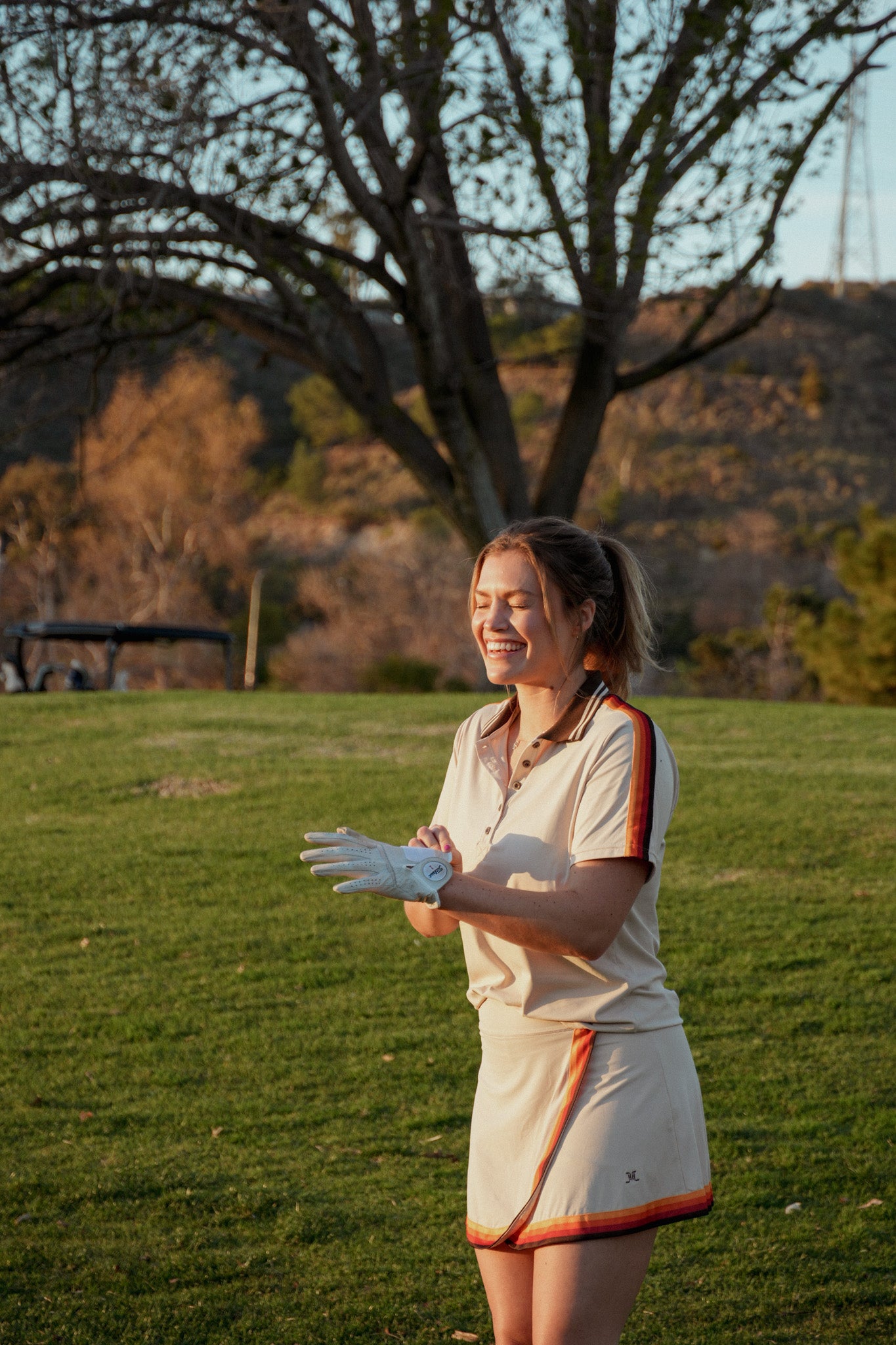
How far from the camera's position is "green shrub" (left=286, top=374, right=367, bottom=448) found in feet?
192

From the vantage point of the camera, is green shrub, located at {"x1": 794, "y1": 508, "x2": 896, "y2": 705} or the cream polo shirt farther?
green shrub, located at {"x1": 794, "y1": 508, "x2": 896, "y2": 705}

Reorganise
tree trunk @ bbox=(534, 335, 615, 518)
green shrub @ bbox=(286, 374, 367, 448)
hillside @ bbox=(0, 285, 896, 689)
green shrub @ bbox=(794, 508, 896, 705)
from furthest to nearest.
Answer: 1. green shrub @ bbox=(286, 374, 367, 448)
2. hillside @ bbox=(0, 285, 896, 689)
3. green shrub @ bbox=(794, 508, 896, 705)
4. tree trunk @ bbox=(534, 335, 615, 518)

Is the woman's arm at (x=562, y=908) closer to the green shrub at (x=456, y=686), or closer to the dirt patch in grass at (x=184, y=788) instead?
the dirt patch in grass at (x=184, y=788)

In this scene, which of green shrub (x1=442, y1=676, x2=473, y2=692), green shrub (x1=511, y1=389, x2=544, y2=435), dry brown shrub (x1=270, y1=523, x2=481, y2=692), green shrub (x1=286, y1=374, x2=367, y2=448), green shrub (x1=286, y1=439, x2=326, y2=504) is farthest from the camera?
green shrub (x1=286, y1=374, x2=367, y2=448)

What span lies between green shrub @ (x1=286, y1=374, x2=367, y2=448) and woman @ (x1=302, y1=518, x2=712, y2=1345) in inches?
2244

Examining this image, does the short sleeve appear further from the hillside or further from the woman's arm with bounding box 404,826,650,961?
the hillside

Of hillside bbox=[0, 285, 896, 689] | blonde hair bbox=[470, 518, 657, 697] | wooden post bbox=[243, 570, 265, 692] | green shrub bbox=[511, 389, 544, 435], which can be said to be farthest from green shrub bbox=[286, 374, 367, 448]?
blonde hair bbox=[470, 518, 657, 697]

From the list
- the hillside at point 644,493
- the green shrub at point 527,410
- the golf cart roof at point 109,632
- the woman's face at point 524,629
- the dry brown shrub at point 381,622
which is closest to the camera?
the woman's face at point 524,629

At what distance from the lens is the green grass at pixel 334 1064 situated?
130 inches

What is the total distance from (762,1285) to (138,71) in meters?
8.75

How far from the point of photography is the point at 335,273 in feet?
40.6

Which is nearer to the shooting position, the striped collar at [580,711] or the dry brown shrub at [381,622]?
the striped collar at [580,711]

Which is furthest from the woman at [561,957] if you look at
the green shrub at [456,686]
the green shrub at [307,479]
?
the green shrub at [307,479]

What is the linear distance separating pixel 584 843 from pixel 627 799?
9 centimetres
